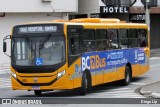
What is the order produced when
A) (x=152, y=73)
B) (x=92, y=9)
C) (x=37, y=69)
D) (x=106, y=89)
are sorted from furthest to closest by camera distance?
(x=92, y=9) → (x=152, y=73) → (x=106, y=89) → (x=37, y=69)

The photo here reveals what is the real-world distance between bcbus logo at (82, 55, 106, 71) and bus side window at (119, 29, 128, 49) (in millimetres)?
2246

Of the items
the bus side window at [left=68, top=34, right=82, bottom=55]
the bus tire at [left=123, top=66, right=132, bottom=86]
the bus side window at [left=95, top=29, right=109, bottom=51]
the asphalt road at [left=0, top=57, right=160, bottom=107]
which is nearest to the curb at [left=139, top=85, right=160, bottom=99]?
the asphalt road at [left=0, top=57, right=160, bottom=107]

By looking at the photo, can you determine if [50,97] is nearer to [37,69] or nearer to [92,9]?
[37,69]

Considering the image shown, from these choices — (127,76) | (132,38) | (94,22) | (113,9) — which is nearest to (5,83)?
(127,76)

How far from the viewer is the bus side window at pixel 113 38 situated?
2314cm

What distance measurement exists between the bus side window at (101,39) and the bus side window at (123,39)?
1.72 meters

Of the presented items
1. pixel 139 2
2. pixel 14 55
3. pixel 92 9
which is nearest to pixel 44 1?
pixel 92 9

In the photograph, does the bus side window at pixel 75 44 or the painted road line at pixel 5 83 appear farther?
the painted road line at pixel 5 83

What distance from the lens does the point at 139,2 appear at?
177ft

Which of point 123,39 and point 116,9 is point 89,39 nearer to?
point 123,39

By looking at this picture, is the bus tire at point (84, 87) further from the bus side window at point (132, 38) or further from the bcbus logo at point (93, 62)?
the bus side window at point (132, 38)

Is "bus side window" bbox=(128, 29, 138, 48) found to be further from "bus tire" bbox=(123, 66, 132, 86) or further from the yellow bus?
the yellow bus

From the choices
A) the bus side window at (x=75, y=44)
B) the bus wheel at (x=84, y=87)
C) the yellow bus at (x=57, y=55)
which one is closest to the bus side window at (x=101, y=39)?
the yellow bus at (x=57, y=55)

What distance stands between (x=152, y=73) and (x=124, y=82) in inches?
273
